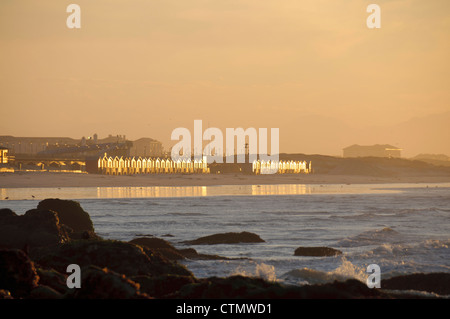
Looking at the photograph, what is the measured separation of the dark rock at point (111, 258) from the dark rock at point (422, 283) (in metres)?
5.53

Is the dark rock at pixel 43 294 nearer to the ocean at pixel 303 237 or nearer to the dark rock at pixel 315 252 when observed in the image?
the ocean at pixel 303 237

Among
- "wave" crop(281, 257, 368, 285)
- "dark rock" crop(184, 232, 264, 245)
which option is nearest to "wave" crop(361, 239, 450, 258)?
"wave" crop(281, 257, 368, 285)

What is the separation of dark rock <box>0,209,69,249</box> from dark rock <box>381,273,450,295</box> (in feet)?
29.8

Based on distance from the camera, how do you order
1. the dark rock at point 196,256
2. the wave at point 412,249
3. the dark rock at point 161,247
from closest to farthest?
the dark rock at point 161,247
the dark rock at point 196,256
the wave at point 412,249

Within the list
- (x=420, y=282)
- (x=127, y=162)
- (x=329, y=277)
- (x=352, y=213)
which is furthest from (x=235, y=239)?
(x=127, y=162)

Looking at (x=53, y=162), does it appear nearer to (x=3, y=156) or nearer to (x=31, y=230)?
(x=3, y=156)

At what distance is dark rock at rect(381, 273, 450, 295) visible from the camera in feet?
56.1

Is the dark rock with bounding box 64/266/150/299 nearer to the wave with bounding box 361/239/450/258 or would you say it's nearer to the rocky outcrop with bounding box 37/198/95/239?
the rocky outcrop with bounding box 37/198/95/239

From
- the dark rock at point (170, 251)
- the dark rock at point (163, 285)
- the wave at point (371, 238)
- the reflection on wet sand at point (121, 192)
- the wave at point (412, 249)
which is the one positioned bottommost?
the reflection on wet sand at point (121, 192)

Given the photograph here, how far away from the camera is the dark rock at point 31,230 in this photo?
18969 millimetres

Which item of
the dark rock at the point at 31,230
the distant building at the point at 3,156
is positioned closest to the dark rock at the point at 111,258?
the dark rock at the point at 31,230

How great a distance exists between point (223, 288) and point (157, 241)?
13447 mm

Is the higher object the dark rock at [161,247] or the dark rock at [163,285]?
the dark rock at [163,285]
